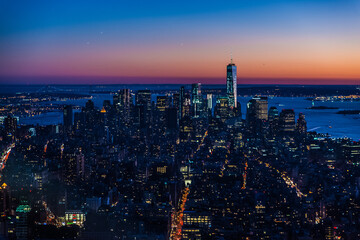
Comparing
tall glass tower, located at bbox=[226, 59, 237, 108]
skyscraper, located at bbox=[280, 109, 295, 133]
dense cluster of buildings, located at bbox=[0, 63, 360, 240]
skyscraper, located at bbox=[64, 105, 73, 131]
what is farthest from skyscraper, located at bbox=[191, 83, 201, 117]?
skyscraper, located at bbox=[64, 105, 73, 131]

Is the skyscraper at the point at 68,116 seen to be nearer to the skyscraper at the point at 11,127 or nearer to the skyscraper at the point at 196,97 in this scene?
the skyscraper at the point at 11,127

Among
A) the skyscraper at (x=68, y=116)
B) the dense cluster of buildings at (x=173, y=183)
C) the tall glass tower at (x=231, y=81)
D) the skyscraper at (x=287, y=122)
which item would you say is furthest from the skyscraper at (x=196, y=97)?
the skyscraper at (x=68, y=116)

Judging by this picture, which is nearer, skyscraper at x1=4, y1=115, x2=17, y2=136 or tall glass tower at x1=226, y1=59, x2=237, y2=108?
skyscraper at x1=4, y1=115, x2=17, y2=136

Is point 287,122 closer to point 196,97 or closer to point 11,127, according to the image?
point 196,97

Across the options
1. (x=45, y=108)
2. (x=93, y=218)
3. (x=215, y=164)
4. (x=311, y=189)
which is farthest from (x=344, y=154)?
(x=45, y=108)

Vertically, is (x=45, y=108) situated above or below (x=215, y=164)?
above

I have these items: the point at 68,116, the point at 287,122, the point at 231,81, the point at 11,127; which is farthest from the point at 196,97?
the point at 11,127

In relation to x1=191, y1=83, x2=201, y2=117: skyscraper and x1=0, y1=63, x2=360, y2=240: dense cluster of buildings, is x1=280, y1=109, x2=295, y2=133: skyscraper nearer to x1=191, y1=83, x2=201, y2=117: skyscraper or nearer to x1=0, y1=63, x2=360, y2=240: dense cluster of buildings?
x1=0, y1=63, x2=360, y2=240: dense cluster of buildings

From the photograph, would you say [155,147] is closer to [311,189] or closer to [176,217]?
[311,189]

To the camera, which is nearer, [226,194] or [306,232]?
[306,232]
